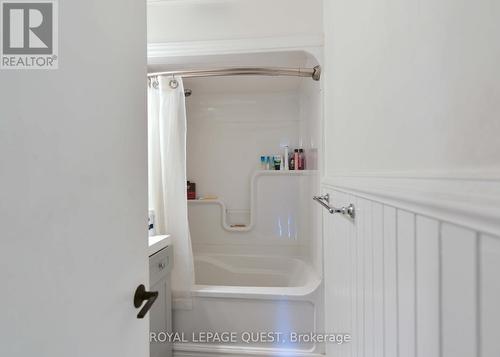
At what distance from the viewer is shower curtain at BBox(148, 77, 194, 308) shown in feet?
4.79

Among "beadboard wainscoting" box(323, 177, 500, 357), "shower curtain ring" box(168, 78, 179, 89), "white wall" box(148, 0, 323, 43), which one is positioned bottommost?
"beadboard wainscoting" box(323, 177, 500, 357)

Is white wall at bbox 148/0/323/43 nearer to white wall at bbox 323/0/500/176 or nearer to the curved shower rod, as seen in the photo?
the curved shower rod

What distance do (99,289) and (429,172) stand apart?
68cm

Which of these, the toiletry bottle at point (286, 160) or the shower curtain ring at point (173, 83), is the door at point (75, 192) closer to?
the shower curtain ring at point (173, 83)

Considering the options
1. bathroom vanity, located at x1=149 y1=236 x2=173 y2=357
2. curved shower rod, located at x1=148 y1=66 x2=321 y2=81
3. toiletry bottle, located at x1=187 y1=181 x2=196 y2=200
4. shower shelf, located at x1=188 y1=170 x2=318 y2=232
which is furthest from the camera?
toiletry bottle, located at x1=187 y1=181 x2=196 y2=200

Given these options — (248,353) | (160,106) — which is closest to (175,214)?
(160,106)

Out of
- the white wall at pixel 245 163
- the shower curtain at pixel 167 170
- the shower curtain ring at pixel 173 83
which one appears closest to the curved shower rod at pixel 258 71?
the shower curtain ring at pixel 173 83

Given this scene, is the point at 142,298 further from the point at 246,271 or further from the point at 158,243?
the point at 246,271

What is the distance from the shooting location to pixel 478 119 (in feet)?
1.08

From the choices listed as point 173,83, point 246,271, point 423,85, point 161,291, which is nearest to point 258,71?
point 173,83

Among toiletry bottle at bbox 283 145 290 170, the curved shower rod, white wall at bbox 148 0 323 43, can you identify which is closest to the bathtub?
toiletry bottle at bbox 283 145 290 170

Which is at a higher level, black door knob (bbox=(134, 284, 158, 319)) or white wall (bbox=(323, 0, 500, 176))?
white wall (bbox=(323, 0, 500, 176))

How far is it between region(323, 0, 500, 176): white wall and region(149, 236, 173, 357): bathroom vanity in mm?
1101

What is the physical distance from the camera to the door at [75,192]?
0.31m
